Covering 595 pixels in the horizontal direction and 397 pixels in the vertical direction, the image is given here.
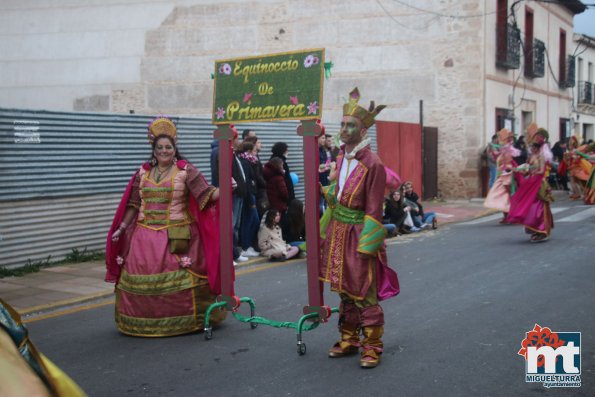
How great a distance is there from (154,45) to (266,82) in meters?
19.4

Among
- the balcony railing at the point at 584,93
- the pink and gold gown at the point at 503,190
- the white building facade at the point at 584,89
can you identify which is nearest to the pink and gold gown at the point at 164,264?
the pink and gold gown at the point at 503,190

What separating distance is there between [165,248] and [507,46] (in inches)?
765

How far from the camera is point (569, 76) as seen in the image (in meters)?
32.2

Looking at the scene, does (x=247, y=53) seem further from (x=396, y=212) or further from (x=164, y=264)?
(x=164, y=264)

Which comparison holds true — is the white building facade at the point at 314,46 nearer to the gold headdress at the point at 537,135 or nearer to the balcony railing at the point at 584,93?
the balcony railing at the point at 584,93

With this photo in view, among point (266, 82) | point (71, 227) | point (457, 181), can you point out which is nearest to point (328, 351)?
point (266, 82)

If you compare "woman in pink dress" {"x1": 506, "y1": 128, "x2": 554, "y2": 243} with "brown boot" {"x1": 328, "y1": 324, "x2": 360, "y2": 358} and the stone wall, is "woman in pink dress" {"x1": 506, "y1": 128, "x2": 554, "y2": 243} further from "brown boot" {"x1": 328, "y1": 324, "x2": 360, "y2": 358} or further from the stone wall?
the stone wall

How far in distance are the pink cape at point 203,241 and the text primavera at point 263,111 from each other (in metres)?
0.75

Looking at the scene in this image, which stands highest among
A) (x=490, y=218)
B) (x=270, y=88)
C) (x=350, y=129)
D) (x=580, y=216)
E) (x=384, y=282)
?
(x=270, y=88)

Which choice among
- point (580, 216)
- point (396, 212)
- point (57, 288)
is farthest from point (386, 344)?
point (580, 216)

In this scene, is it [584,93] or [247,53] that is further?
[584,93]

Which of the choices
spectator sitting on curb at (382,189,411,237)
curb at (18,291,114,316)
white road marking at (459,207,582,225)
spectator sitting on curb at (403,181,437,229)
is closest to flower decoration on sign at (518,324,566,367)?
curb at (18,291,114,316)

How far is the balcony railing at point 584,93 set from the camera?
34.8 meters

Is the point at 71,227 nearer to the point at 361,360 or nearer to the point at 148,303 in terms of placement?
the point at 148,303
